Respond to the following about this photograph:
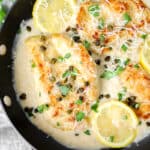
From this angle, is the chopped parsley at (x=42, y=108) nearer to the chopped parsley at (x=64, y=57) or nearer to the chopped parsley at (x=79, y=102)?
the chopped parsley at (x=79, y=102)

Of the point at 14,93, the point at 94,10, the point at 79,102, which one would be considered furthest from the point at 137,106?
the point at 14,93

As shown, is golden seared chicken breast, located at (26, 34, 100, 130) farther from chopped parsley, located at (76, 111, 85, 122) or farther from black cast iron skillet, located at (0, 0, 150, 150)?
black cast iron skillet, located at (0, 0, 150, 150)

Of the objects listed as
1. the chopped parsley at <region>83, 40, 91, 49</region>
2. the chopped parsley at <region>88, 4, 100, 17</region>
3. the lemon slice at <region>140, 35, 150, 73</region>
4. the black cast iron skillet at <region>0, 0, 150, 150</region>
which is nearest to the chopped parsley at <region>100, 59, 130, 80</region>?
the lemon slice at <region>140, 35, 150, 73</region>

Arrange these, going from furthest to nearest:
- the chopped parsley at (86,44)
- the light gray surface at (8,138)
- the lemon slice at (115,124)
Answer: the light gray surface at (8,138), the chopped parsley at (86,44), the lemon slice at (115,124)

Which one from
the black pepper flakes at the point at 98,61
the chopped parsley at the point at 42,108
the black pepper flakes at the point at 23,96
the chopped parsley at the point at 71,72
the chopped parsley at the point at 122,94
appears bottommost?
the chopped parsley at the point at 122,94

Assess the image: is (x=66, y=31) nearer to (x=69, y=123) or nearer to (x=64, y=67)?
(x=64, y=67)

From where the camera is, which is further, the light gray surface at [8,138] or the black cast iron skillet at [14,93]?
the light gray surface at [8,138]

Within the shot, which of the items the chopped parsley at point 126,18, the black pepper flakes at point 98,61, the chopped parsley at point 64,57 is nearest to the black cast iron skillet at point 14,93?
the chopped parsley at point 64,57
